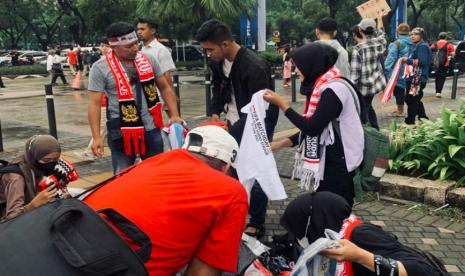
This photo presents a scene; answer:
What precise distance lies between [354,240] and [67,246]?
132 cm

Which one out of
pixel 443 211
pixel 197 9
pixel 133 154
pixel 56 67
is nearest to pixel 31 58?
pixel 56 67

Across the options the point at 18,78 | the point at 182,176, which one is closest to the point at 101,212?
the point at 182,176

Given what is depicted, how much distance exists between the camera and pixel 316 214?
8.32 feet

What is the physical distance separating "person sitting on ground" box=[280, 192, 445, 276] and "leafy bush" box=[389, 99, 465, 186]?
2.67 metres

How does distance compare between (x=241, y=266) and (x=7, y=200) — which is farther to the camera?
(x=7, y=200)

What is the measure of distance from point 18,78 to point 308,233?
26.7 metres

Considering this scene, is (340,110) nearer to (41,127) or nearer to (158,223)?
(158,223)

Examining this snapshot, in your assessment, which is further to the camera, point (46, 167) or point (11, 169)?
point (46, 167)

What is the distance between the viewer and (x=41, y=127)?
9.37 m

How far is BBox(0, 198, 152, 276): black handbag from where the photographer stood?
4.93 ft

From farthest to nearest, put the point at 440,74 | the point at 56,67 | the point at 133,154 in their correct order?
the point at 56,67
the point at 440,74
the point at 133,154

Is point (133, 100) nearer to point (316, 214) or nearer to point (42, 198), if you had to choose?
point (42, 198)

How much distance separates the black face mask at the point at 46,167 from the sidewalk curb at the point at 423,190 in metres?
3.20

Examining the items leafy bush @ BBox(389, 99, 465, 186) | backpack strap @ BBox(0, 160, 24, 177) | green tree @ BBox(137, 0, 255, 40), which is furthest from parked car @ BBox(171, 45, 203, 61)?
backpack strap @ BBox(0, 160, 24, 177)
